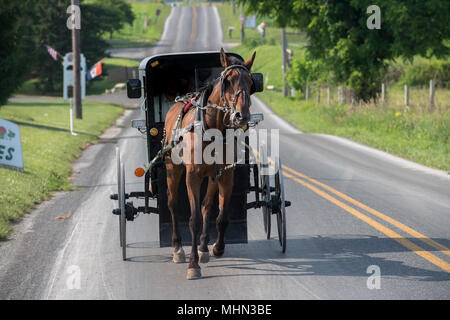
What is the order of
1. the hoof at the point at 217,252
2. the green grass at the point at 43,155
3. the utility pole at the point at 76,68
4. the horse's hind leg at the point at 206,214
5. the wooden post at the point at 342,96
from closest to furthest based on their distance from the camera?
the horse's hind leg at the point at 206,214 → the hoof at the point at 217,252 → the green grass at the point at 43,155 → the utility pole at the point at 76,68 → the wooden post at the point at 342,96

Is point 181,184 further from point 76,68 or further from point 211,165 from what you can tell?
point 76,68

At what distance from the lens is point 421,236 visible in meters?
9.16

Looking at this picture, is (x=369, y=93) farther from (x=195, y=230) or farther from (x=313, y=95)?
(x=195, y=230)

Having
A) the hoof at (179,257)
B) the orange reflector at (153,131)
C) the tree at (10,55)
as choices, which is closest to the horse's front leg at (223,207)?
the hoof at (179,257)

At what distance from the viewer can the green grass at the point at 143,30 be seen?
304 feet

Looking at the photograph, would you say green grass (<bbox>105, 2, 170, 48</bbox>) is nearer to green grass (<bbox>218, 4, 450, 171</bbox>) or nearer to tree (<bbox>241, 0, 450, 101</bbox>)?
green grass (<bbox>218, 4, 450, 171</bbox>)

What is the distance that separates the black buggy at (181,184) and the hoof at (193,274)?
1.14m

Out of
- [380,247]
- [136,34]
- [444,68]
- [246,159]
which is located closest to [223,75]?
[246,159]

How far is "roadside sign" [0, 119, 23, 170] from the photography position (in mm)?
15188

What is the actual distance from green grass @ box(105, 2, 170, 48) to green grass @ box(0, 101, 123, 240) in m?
54.7

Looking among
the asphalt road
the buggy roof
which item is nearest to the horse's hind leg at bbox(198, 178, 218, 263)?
the asphalt road

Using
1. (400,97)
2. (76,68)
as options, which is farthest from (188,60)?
(400,97)

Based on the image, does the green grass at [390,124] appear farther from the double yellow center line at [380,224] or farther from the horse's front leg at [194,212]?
the horse's front leg at [194,212]

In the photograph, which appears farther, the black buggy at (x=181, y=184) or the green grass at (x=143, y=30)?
the green grass at (x=143, y=30)
